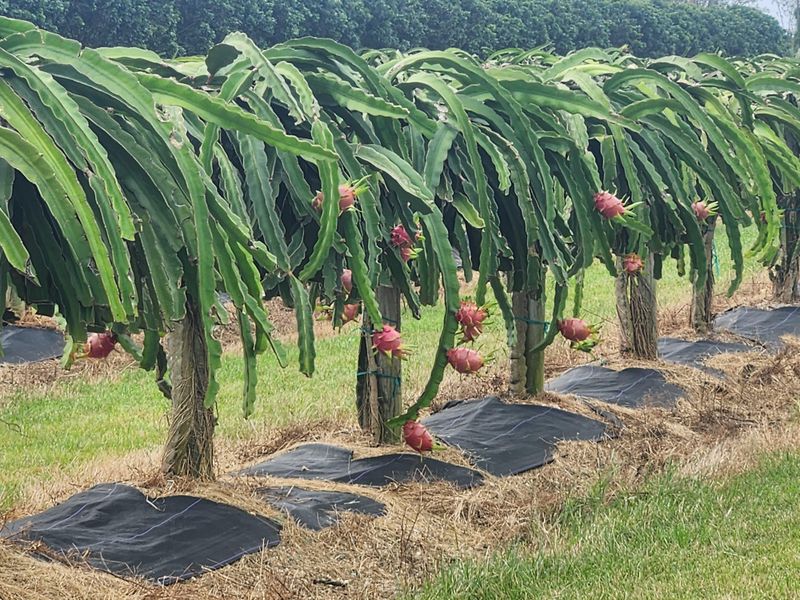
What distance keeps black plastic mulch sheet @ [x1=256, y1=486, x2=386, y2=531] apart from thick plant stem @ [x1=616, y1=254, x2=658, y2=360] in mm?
→ 3470

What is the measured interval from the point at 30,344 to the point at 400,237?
6.28m

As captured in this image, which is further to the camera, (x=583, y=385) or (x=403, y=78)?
(x=583, y=385)

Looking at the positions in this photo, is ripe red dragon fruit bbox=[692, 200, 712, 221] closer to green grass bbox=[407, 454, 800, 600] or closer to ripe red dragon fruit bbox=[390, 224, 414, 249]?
green grass bbox=[407, 454, 800, 600]

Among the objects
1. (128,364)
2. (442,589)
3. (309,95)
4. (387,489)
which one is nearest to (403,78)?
(309,95)

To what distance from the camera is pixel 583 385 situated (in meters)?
7.18

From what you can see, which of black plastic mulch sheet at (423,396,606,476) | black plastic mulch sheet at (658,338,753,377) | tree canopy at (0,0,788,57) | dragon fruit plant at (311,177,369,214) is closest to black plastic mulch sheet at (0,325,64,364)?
tree canopy at (0,0,788,57)

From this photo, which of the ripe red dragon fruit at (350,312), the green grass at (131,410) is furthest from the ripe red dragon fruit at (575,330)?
the green grass at (131,410)

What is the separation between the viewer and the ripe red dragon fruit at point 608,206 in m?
4.82

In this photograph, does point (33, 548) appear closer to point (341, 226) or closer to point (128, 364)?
point (341, 226)

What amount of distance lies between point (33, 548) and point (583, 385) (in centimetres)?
418

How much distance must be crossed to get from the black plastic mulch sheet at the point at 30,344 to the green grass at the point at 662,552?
241 inches

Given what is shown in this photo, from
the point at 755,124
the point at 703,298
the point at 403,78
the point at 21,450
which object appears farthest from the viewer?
the point at 703,298

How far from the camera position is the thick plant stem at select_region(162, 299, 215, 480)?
14.6ft

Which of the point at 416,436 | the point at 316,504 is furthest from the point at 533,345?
the point at 316,504
